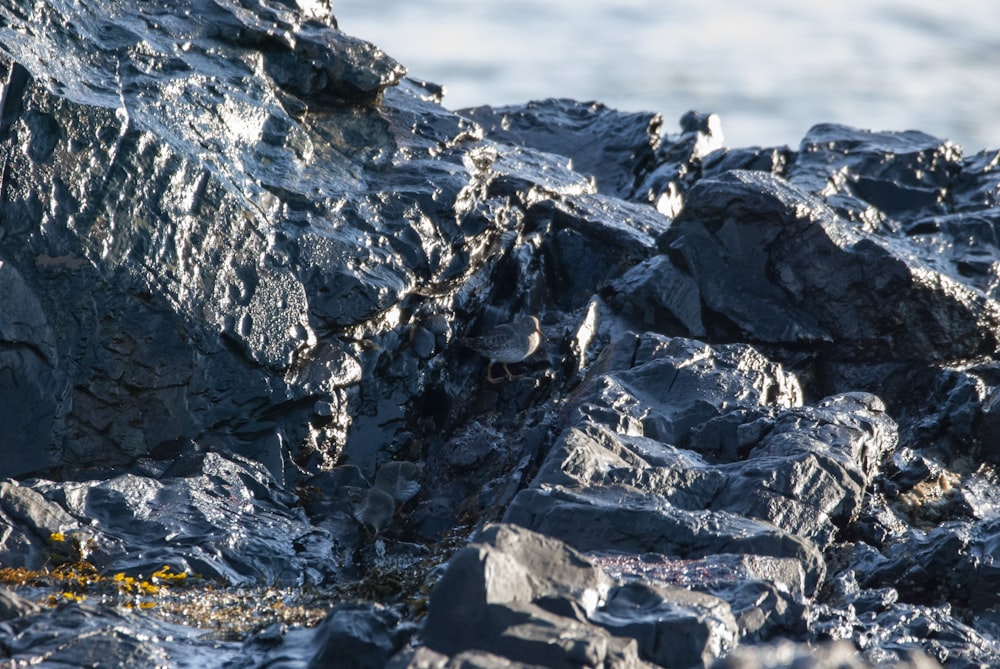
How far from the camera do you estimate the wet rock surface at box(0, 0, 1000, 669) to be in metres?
7.08

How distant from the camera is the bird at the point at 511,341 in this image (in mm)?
12133

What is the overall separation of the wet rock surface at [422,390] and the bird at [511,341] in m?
0.43

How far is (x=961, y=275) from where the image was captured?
15.0 metres

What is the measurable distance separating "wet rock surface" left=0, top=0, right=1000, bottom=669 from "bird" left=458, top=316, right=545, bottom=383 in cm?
43

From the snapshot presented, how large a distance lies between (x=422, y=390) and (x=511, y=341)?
1099 mm

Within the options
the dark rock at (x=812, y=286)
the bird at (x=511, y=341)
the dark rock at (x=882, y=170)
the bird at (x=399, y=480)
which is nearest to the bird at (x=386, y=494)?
the bird at (x=399, y=480)

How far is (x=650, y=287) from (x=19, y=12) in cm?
736

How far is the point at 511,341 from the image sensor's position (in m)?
12.2

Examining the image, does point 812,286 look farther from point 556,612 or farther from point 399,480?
point 556,612

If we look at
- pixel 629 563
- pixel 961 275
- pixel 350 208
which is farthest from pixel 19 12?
pixel 961 275

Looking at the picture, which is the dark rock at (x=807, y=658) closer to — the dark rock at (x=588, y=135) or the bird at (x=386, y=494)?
the bird at (x=386, y=494)

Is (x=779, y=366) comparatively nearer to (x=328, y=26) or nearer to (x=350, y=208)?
(x=350, y=208)

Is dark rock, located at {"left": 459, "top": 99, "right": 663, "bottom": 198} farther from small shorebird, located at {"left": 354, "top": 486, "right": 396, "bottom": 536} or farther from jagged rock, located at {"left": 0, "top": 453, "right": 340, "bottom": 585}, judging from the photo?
jagged rock, located at {"left": 0, "top": 453, "right": 340, "bottom": 585}

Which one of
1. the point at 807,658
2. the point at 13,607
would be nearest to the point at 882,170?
the point at 807,658
